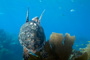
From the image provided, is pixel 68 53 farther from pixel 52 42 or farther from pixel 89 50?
pixel 89 50

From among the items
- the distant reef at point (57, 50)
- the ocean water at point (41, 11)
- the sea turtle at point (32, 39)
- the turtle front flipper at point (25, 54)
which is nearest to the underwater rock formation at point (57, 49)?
the distant reef at point (57, 50)

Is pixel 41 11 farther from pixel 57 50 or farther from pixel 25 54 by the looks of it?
pixel 25 54

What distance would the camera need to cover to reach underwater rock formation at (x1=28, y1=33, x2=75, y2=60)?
137 inches

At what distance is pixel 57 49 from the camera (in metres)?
3.62

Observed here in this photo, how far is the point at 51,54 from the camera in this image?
→ 3.69 m

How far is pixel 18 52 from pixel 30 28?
12.8 metres

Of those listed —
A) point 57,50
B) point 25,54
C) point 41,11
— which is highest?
point 41,11

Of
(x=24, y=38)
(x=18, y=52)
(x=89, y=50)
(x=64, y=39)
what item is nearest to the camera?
(x=24, y=38)

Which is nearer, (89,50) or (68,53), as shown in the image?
(68,53)

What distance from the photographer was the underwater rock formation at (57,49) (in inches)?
137

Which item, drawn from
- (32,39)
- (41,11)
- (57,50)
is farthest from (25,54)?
(41,11)

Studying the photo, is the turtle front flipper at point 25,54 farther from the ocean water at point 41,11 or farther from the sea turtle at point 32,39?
the ocean water at point 41,11

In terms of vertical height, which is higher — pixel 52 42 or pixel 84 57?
pixel 52 42

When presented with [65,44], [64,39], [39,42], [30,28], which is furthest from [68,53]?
[30,28]
